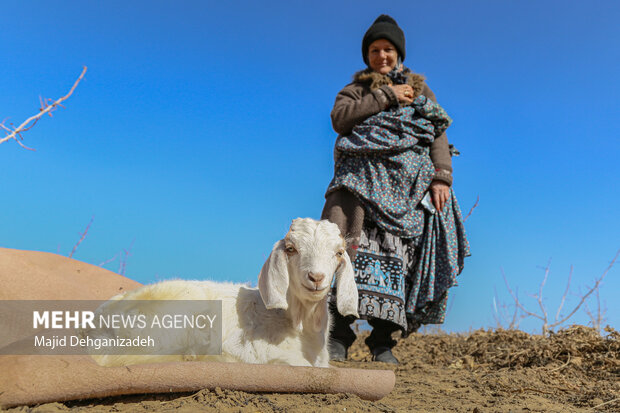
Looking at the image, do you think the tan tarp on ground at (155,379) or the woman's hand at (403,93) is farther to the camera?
the woman's hand at (403,93)

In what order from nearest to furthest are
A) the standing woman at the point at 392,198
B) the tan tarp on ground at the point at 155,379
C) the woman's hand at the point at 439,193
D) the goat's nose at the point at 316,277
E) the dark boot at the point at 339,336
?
the tan tarp on ground at the point at 155,379 < the goat's nose at the point at 316,277 < the standing woman at the point at 392,198 < the dark boot at the point at 339,336 < the woman's hand at the point at 439,193

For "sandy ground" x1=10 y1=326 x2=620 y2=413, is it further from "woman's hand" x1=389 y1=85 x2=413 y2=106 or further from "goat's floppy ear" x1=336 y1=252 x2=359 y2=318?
"woman's hand" x1=389 y1=85 x2=413 y2=106

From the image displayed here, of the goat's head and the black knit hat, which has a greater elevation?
the black knit hat

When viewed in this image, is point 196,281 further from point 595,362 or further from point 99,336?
point 595,362

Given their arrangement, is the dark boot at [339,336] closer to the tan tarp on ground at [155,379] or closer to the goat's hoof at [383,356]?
the goat's hoof at [383,356]

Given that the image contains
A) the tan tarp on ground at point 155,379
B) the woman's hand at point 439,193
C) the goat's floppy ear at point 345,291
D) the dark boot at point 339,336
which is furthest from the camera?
the woman's hand at point 439,193

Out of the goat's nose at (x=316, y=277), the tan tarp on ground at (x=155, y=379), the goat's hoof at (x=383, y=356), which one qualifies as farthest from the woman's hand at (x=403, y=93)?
the tan tarp on ground at (x=155, y=379)

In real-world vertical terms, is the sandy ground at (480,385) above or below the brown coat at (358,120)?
below

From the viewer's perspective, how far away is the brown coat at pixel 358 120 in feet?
14.1

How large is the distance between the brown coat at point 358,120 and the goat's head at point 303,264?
1.45 m

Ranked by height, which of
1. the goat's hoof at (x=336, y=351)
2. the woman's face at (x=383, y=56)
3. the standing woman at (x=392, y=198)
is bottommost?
the goat's hoof at (x=336, y=351)

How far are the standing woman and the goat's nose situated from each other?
1.55m

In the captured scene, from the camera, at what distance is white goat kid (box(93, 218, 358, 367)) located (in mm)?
2576

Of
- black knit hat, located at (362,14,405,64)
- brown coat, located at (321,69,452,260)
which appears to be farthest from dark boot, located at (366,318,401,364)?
black knit hat, located at (362,14,405,64)
